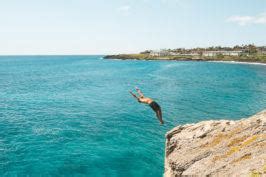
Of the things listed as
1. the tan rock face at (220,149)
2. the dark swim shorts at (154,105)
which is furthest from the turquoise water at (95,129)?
the tan rock face at (220,149)

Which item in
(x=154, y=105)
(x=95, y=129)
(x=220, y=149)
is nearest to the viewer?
(x=220, y=149)

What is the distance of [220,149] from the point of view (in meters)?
16.2

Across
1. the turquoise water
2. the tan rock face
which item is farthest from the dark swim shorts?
the turquoise water

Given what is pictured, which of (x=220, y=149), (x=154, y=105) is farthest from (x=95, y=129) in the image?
(x=220, y=149)

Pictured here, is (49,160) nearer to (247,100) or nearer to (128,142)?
(128,142)

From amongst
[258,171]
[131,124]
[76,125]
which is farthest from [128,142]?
[258,171]

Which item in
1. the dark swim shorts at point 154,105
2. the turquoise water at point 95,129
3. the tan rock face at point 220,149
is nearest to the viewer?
the tan rock face at point 220,149

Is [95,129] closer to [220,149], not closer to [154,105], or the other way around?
[154,105]

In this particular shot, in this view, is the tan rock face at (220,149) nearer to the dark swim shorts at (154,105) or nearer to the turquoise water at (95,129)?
the dark swim shorts at (154,105)

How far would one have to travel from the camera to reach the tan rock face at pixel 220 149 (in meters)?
13.9

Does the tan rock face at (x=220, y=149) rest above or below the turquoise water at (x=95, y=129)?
above

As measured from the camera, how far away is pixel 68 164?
32.1 m

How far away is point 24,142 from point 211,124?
1149 inches

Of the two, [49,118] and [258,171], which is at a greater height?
[258,171]
